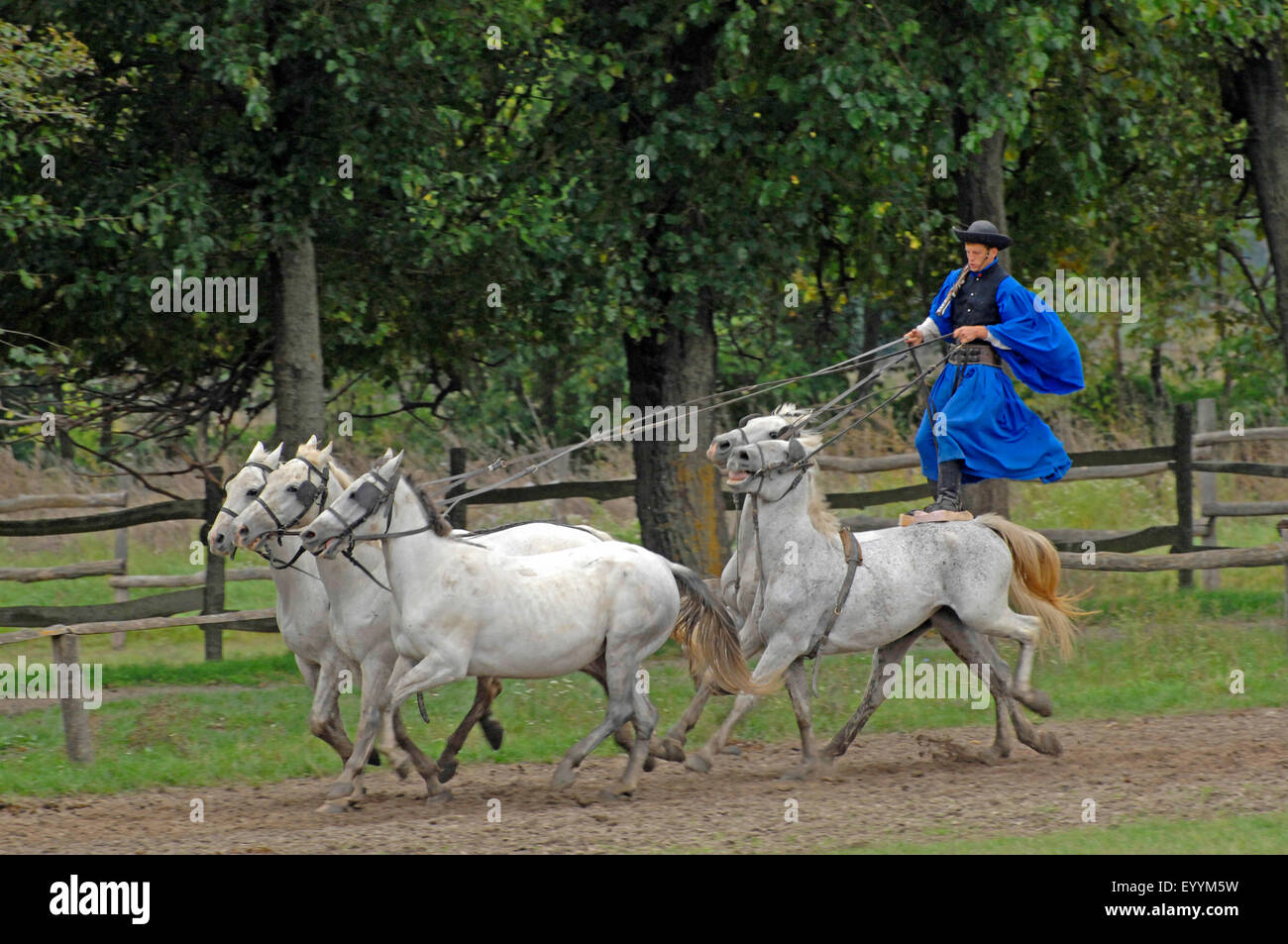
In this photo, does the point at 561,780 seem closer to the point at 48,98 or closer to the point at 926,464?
the point at 926,464

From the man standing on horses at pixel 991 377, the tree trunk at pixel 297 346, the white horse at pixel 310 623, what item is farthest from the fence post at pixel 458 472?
the man standing on horses at pixel 991 377

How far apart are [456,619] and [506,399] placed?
1436 centimetres

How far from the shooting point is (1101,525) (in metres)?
17.8

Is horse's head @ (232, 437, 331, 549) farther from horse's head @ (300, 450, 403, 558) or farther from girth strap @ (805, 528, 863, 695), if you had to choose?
girth strap @ (805, 528, 863, 695)

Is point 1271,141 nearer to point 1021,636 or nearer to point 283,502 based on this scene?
point 1021,636

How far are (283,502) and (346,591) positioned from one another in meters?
0.60

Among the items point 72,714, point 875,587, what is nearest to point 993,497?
point 875,587

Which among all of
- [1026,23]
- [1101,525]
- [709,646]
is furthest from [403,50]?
[1101,525]

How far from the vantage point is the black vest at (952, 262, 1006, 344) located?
9.19 meters

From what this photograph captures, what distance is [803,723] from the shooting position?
8773mm

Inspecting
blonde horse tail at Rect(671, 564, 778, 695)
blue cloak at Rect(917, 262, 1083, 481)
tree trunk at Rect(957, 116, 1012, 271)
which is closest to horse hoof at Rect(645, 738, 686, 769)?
blonde horse tail at Rect(671, 564, 778, 695)

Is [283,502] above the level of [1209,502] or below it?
above

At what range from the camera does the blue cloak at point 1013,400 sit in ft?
29.6

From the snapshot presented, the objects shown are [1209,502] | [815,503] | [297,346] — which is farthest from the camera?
[1209,502]
